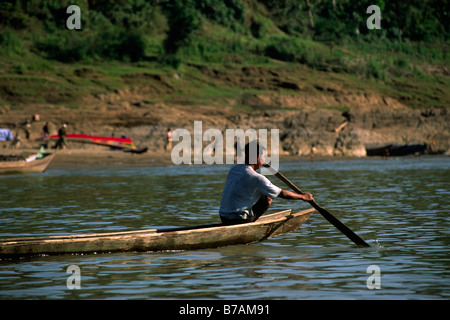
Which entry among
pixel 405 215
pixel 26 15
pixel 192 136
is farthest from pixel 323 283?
pixel 26 15

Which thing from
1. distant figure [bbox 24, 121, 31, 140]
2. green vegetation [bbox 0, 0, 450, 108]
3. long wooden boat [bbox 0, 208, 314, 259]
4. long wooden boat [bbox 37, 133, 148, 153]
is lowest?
long wooden boat [bbox 0, 208, 314, 259]


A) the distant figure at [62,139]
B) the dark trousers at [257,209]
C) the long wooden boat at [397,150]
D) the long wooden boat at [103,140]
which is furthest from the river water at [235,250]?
the long wooden boat at [397,150]

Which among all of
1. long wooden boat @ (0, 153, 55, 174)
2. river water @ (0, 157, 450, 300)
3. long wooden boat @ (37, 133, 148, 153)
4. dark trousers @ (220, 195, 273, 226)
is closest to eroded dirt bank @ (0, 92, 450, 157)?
long wooden boat @ (37, 133, 148, 153)

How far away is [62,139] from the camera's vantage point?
32.7 metres

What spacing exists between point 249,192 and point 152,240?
154 cm

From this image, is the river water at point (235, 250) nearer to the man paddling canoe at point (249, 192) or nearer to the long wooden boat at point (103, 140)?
the man paddling canoe at point (249, 192)

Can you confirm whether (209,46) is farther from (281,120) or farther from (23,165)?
(23,165)

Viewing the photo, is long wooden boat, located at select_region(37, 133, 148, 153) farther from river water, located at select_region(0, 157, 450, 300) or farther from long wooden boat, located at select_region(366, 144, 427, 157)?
long wooden boat, located at select_region(366, 144, 427, 157)

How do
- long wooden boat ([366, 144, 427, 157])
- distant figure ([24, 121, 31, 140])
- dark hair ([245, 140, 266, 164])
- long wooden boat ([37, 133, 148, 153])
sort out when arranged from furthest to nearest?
1. long wooden boat ([366, 144, 427, 157])
2. distant figure ([24, 121, 31, 140])
3. long wooden boat ([37, 133, 148, 153])
4. dark hair ([245, 140, 266, 164])

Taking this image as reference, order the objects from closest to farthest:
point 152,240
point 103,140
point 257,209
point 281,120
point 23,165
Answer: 1. point 152,240
2. point 257,209
3. point 23,165
4. point 103,140
5. point 281,120

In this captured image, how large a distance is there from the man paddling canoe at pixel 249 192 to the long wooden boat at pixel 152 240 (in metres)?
0.23

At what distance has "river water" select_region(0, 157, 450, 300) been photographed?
764 cm

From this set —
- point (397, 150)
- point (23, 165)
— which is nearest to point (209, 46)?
point (397, 150)

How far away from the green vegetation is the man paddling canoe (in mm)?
30110
